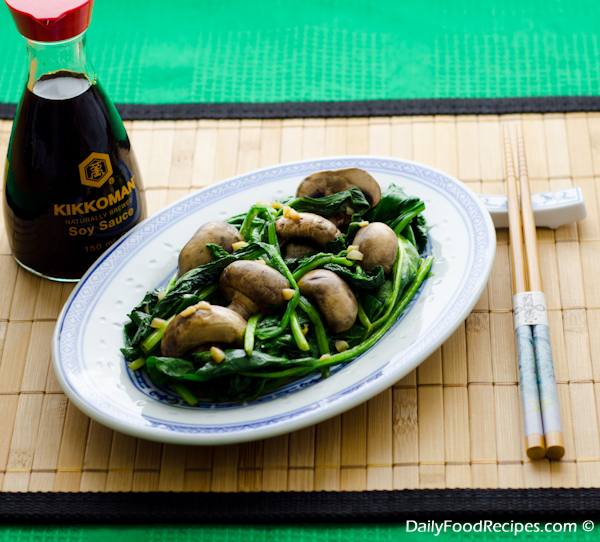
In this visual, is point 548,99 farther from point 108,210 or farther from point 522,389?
point 108,210

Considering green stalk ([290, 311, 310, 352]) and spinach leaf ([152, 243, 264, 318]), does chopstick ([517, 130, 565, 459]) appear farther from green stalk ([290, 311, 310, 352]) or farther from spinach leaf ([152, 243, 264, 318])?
spinach leaf ([152, 243, 264, 318])

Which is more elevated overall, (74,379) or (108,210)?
(108,210)

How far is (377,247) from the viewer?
2.07m

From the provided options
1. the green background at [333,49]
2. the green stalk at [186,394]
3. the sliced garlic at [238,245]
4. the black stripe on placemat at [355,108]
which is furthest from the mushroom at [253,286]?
the green background at [333,49]

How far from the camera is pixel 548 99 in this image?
3037 millimetres

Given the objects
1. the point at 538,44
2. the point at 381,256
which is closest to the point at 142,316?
the point at 381,256

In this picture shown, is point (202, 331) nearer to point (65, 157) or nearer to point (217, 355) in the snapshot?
point (217, 355)

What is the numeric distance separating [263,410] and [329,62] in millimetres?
2056

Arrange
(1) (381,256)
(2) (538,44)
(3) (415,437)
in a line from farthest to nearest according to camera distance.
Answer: (2) (538,44)
(1) (381,256)
(3) (415,437)

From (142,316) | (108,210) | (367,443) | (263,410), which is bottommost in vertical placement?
(367,443)

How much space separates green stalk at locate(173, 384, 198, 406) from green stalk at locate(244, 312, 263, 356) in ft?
0.60

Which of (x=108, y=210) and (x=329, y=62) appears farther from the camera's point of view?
(x=329, y=62)

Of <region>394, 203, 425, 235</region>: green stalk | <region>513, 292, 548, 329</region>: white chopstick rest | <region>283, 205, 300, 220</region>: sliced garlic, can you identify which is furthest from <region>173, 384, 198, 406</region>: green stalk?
<region>513, 292, 548, 329</region>: white chopstick rest

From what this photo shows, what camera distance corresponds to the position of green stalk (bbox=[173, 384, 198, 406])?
1854 mm
